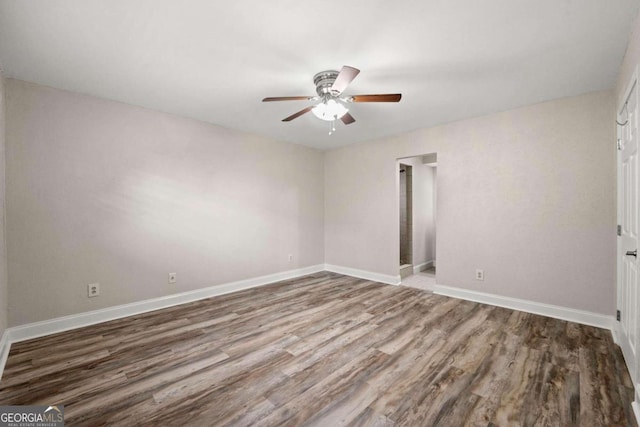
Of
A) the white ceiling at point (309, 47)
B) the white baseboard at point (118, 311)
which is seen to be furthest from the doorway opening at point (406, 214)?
the white baseboard at point (118, 311)

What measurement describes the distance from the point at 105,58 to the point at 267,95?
138 centimetres

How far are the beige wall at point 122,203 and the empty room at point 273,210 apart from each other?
0.8 inches

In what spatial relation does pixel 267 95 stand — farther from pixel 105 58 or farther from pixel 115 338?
pixel 115 338

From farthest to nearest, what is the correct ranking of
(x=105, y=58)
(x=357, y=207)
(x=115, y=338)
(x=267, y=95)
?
(x=357, y=207) < (x=267, y=95) < (x=115, y=338) < (x=105, y=58)

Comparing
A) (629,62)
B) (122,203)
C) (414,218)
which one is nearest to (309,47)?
(629,62)

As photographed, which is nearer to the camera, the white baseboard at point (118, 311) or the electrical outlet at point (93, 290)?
the white baseboard at point (118, 311)

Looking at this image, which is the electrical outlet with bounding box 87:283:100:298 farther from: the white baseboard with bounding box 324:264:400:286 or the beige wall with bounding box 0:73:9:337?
the white baseboard with bounding box 324:264:400:286

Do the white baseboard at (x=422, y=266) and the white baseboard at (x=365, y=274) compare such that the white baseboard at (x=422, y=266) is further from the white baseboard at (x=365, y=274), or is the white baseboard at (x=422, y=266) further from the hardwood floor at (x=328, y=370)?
the hardwood floor at (x=328, y=370)

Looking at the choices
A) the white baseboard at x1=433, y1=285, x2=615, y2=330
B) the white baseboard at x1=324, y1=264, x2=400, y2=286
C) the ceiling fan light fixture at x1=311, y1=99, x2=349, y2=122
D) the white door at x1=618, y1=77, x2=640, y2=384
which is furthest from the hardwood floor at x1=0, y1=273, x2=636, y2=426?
the ceiling fan light fixture at x1=311, y1=99, x2=349, y2=122

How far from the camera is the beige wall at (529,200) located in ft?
9.19

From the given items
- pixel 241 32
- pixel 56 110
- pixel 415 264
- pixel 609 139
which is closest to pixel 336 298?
pixel 415 264

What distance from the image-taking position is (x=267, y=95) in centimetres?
290

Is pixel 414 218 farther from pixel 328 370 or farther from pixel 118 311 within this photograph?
pixel 118 311

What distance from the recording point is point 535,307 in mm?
3145
